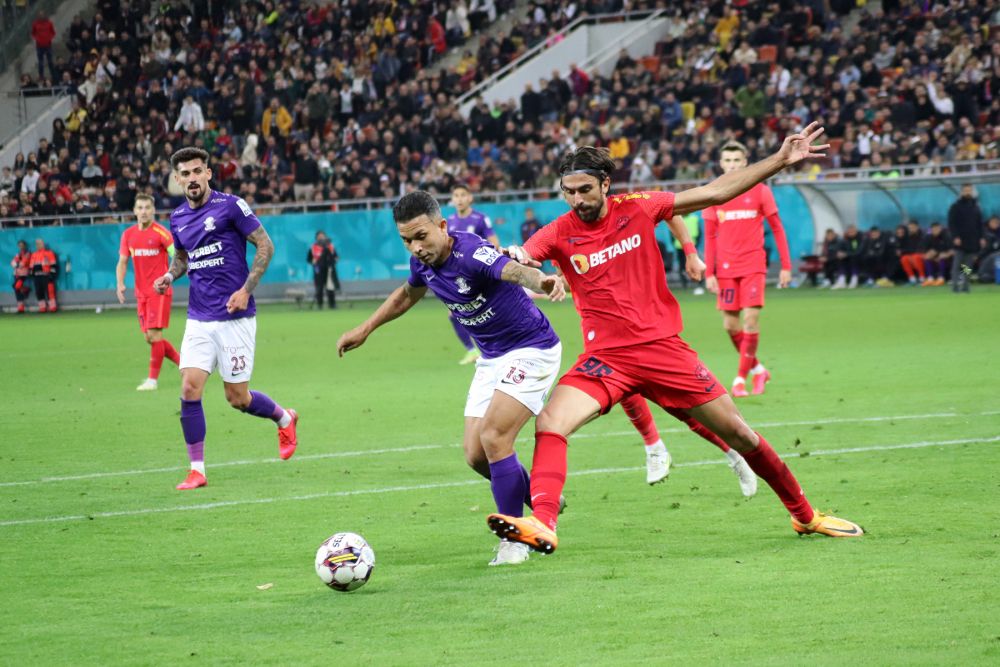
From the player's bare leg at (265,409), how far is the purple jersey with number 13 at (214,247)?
552 millimetres

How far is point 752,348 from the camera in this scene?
14656 millimetres

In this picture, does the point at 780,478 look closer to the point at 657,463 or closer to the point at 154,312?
the point at 657,463

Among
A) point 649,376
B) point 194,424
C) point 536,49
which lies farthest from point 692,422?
point 536,49

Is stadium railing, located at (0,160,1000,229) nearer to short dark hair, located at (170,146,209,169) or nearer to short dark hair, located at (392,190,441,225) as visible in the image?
Result: short dark hair, located at (170,146,209,169)

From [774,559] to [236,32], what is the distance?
4340 centimetres

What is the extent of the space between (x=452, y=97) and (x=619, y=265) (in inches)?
1413

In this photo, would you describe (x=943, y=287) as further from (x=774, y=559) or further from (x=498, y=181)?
(x=774, y=559)

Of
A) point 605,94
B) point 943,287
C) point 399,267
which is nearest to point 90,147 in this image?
point 399,267

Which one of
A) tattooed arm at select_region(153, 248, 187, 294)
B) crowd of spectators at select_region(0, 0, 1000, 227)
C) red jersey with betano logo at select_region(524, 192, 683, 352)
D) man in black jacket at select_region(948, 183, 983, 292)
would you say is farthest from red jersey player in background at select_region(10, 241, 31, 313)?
red jersey with betano logo at select_region(524, 192, 683, 352)

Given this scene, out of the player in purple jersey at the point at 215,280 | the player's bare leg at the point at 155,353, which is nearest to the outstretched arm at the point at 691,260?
the player in purple jersey at the point at 215,280

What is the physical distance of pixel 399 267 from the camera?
37.0 metres

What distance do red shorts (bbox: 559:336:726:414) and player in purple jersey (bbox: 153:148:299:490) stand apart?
3977 millimetres

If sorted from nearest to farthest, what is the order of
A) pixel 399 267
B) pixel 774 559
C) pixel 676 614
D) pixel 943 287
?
pixel 676 614 → pixel 774 559 → pixel 943 287 → pixel 399 267

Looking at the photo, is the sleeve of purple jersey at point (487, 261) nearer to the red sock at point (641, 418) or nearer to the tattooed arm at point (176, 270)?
the red sock at point (641, 418)
